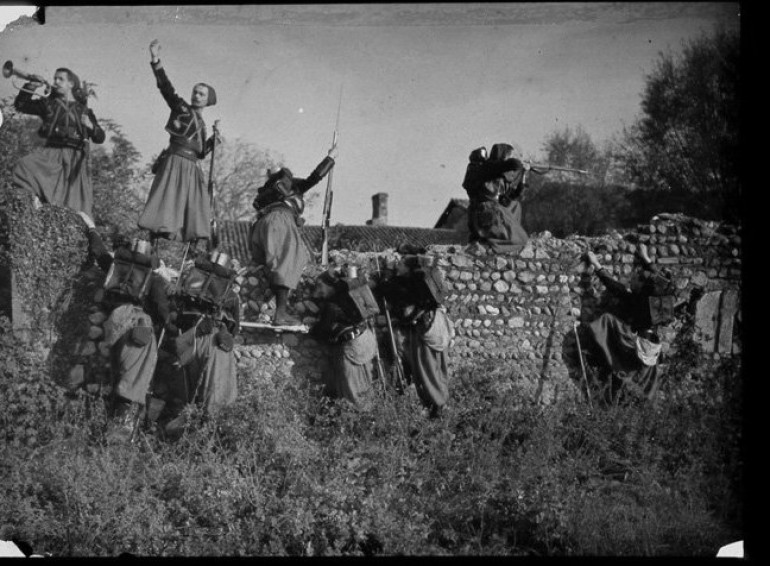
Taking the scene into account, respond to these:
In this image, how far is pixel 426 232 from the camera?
68.6 feet

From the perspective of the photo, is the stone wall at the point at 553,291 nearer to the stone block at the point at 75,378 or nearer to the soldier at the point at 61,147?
the stone block at the point at 75,378

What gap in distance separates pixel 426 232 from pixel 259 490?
51.8 feet

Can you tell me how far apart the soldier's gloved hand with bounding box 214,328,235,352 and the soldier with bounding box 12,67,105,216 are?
6.06 ft

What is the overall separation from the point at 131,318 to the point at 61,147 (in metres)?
1.88

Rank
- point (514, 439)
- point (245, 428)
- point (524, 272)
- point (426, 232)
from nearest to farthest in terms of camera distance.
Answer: point (245, 428) → point (514, 439) → point (524, 272) → point (426, 232)

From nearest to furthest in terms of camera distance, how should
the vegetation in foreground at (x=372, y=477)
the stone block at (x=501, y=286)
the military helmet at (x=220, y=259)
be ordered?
→ the vegetation in foreground at (x=372, y=477)
the military helmet at (x=220, y=259)
the stone block at (x=501, y=286)

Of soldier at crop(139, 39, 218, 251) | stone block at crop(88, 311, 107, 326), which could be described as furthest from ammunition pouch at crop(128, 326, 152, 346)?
soldier at crop(139, 39, 218, 251)

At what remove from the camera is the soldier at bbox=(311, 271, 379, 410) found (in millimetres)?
6746

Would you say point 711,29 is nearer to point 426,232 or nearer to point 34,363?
point 34,363

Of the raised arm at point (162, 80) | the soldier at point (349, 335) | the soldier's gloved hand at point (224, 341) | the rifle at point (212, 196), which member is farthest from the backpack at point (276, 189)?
the soldier's gloved hand at point (224, 341)

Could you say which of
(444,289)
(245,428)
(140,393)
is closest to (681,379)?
(444,289)

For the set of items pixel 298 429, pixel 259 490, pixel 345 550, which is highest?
pixel 298 429

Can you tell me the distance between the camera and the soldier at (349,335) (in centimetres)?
675

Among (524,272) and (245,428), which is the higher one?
(524,272)
